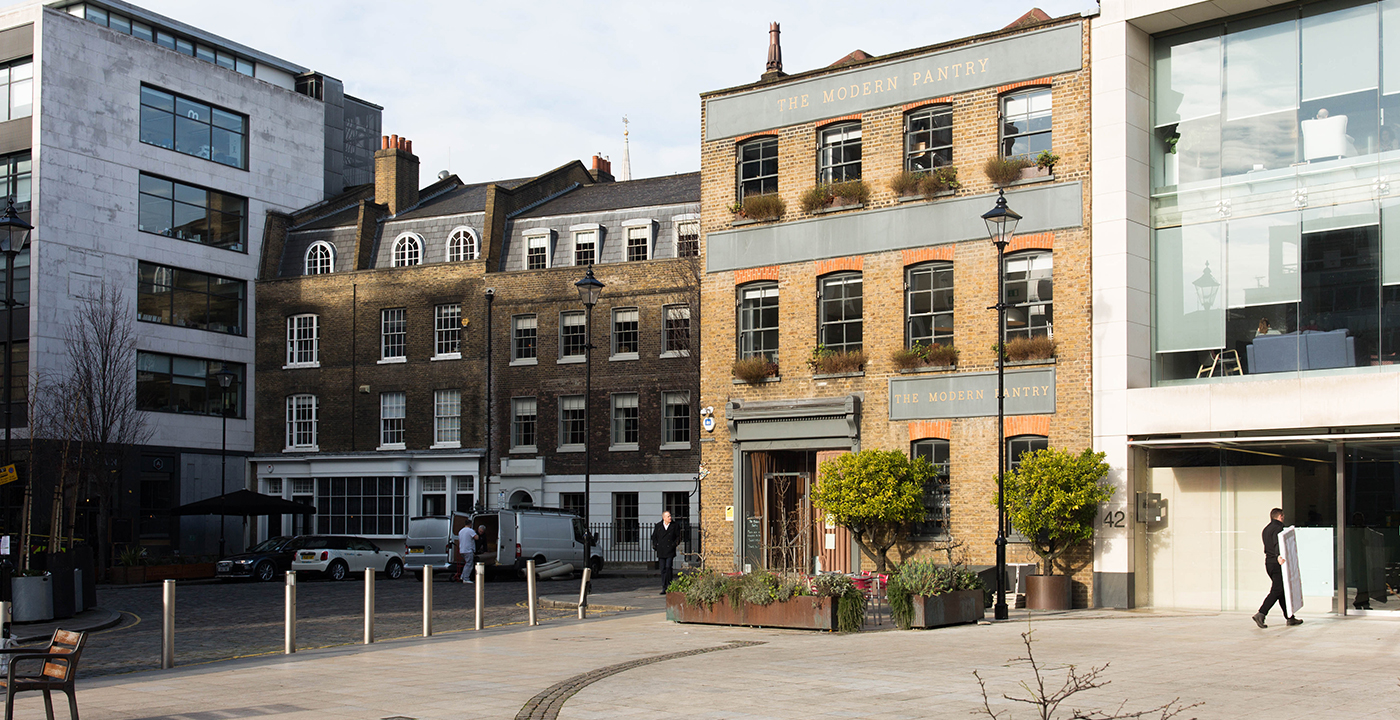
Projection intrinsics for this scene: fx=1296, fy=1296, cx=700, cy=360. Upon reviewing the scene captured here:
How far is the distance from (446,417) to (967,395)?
2453 cm

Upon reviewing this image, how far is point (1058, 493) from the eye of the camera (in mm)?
21047

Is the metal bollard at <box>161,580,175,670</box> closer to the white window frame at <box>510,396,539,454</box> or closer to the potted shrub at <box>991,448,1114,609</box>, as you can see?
the potted shrub at <box>991,448,1114,609</box>

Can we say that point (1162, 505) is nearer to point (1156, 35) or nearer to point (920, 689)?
point (1156, 35)

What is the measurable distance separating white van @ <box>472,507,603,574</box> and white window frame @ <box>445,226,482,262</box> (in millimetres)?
11710

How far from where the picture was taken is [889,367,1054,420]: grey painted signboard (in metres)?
22.8

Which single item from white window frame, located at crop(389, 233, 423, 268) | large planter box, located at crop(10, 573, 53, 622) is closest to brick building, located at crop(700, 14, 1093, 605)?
large planter box, located at crop(10, 573, 53, 622)

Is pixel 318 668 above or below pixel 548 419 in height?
below

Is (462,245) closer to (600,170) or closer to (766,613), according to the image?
(600,170)

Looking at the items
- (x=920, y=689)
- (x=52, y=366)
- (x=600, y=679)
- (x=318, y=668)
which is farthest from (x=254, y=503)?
(x=920, y=689)

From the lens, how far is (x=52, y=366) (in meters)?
41.1

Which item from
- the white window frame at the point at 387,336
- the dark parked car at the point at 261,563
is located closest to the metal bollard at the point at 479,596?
the dark parked car at the point at 261,563

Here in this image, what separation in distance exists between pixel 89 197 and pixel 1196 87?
34974mm

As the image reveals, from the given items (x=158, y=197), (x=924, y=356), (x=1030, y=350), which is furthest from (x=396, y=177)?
(x=1030, y=350)

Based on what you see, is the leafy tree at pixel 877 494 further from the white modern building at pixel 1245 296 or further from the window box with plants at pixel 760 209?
the window box with plants at pixel 760 209
